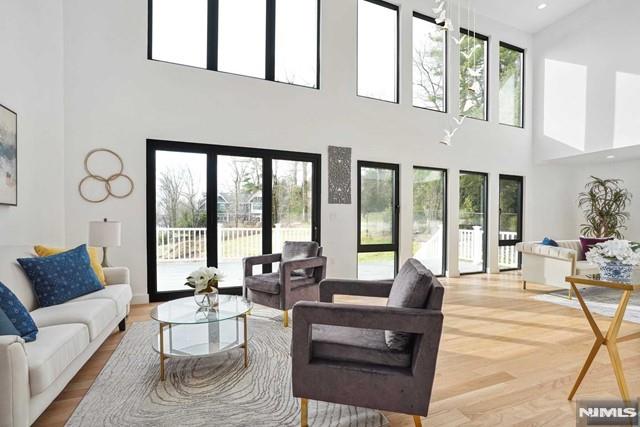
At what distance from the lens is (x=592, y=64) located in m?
5.78

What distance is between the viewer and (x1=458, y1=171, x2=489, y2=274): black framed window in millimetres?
6215

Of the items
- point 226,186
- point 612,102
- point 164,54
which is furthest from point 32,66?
point 612,102

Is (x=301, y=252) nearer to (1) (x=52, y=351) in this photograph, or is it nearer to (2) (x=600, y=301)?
(1) (x=52, y=351)

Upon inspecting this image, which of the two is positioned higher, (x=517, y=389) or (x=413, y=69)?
(x=413, y=69)

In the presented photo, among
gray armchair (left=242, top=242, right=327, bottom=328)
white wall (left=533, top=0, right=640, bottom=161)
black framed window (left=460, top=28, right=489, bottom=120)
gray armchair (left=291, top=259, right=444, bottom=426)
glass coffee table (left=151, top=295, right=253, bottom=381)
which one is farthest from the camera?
black framed window (left=460, top=28, right=489, bottom=120)

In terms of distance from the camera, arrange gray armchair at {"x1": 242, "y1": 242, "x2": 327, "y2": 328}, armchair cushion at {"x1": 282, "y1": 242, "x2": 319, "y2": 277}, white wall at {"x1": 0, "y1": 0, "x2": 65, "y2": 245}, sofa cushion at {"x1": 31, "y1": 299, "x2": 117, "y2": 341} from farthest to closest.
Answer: armchair cushion at {"x1": 282, "y1": 242, "x2": 319, "y2": 277}
gray armchair at {"x1": 242, "y1": 242, "x2": 327, "y2": 328}
white wall at {"x1": 0, "y1": 0, "x2": 65, "y2": 245}
sofa cushion at {"x1": 31, "y1": 299, "x2": 117, "y2": 341}

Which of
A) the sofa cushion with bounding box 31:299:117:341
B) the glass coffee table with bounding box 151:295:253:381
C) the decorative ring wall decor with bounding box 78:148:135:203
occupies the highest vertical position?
the decorative ring wall decor with bounding box 78:148:135:203

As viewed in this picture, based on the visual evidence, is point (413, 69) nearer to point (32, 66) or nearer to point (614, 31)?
point (614, 31)

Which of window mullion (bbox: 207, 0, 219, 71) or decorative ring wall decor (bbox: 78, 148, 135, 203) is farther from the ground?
window mullion (bbox: 207, 0, 219, 71)

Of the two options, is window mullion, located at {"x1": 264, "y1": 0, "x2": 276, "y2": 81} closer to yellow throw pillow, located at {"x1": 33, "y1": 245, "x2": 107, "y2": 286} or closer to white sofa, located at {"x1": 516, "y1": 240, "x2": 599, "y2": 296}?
yellow throw pillow, located at {"x1": 33, "y1": 245, "x2": 107, "y2": 286}

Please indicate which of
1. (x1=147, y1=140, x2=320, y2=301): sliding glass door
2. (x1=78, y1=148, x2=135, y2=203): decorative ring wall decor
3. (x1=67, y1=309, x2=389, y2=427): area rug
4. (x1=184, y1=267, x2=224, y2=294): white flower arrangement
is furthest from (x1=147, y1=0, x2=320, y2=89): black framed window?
(x1=67, y1=309, x2=389, y2=427): area rug

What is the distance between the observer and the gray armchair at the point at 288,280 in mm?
3268

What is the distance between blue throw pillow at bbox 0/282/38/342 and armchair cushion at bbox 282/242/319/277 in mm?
2310

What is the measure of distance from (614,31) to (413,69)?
338 cm
